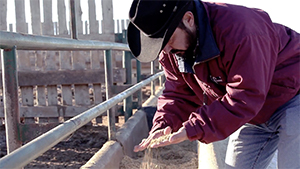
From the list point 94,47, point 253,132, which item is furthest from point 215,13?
point 94,47

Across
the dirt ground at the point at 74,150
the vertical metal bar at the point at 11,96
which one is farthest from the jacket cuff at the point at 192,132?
the dirt ground at the point at 74,150

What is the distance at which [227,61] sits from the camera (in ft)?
5.67

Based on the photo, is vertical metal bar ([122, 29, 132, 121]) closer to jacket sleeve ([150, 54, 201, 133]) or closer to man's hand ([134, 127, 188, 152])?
jacket sleeve ([150, 54, 201, 133])

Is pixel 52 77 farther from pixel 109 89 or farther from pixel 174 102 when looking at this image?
pixel 174 102

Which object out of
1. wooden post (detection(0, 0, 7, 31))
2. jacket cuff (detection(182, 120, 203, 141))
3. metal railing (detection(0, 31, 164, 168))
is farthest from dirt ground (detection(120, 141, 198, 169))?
wooden post (detection(0, 0, 7, 31))

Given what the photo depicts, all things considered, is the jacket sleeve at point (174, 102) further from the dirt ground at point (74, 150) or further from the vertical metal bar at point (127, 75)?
the vertical metal bar at point (127, 75)

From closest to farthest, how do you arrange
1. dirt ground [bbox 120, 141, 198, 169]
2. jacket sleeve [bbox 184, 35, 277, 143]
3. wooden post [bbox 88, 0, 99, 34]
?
jacket sleeve [bbox 184, 35, 277, 143], dirt ground [bbox 120, 141, 198, 169], wooden post [bbox 88, 0, 99, 34]

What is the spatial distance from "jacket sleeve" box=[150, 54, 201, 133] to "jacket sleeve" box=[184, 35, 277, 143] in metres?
0.47

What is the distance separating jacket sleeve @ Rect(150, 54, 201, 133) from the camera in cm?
219

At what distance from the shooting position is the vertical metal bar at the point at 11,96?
5.41ft

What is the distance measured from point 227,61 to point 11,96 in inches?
40.2

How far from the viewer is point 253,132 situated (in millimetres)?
2205

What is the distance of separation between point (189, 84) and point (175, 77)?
0.12 meters

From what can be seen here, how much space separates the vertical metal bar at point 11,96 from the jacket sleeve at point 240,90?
81 centimetres
